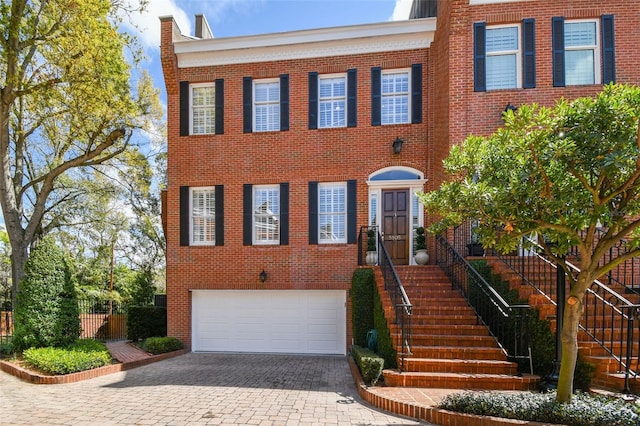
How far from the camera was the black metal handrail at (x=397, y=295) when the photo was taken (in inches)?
252

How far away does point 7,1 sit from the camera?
1005 centimetres

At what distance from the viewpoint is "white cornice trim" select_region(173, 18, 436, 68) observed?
1018cm

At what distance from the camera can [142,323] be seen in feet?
37.0

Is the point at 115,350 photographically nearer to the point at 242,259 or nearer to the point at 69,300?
the point at 69,300

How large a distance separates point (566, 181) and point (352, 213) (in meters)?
6.19

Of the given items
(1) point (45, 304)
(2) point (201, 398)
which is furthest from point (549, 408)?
(1) point (45, 304)

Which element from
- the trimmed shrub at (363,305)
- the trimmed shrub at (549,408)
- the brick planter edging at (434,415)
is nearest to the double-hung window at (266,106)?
the trimmed shrub at (363,305)

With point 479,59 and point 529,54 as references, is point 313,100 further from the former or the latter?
point 529,54

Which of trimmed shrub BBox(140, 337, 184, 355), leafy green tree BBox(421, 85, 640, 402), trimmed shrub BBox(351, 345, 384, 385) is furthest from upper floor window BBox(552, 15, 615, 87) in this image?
trimmed shrub BBox(140, 337, 184, 355)

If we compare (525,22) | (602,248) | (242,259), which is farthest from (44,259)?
(525,22)

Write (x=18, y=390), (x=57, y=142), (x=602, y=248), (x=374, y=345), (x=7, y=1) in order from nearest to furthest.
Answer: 1. (x=602, y=248)
2. (x=18, y=390)
3. (x=374, y=345)
4. (x=7, y=1)
5. (x=57, y=142)

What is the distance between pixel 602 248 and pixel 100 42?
11.9 m

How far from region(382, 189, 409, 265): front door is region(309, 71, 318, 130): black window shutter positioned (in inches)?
108

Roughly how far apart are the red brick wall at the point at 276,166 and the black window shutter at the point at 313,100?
143 mm
